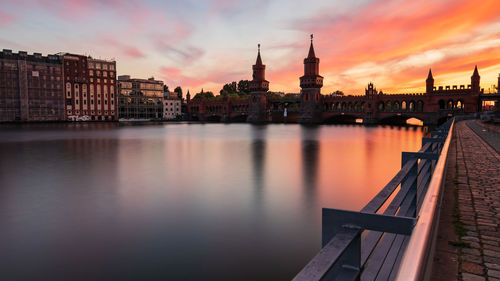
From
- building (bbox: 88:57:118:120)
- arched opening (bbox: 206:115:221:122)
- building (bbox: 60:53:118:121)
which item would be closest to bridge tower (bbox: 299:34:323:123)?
arched opening (bbox: 206:115:221:122)

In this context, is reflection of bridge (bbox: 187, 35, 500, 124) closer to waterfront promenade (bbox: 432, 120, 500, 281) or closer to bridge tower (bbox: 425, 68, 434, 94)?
bridge tower (bbox: 425, 68, 434, 94)

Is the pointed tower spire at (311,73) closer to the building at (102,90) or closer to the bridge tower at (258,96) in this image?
the bridge tower at (258,96)

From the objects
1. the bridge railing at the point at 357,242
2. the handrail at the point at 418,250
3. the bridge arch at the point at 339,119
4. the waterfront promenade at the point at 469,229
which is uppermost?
the bridge arch at the point at 339,119

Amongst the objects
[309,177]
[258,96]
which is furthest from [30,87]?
[309,177]

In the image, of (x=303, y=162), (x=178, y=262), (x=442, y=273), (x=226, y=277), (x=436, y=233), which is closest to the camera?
(x=442, y=273)

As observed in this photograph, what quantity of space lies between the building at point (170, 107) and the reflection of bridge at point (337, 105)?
9.67 meters

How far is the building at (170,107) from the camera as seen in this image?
14380cm

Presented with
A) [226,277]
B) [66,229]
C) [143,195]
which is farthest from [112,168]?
[226,277]

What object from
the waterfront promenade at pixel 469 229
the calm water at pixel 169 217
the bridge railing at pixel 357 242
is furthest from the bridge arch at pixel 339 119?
the bridge railing at pixel 357 242

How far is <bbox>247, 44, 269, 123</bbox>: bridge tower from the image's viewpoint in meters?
126

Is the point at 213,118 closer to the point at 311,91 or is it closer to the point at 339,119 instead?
the point at 311,91

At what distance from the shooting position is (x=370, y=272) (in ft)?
13.5

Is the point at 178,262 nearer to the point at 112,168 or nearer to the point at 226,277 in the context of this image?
the point at 226,277

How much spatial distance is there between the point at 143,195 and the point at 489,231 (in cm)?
1383
